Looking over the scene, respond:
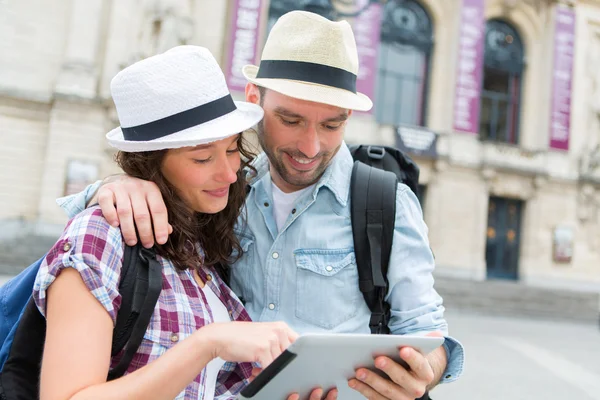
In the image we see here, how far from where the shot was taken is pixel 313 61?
6.95 ft

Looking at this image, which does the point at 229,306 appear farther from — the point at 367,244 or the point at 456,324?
the point at 456,324

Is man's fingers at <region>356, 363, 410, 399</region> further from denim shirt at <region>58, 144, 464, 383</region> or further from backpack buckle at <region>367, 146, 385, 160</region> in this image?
backpack buckle at <region>367, 146, 385, 160</region>

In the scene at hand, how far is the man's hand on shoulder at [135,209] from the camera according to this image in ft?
4.72

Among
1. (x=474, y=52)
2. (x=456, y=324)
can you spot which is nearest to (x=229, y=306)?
(x=456, y=324)

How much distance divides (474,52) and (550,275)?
7730mm

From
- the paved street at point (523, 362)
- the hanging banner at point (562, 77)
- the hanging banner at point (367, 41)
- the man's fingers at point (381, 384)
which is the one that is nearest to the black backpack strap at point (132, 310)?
the man's fingers at point (381, 384)

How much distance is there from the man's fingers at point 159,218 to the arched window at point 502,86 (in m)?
17.5

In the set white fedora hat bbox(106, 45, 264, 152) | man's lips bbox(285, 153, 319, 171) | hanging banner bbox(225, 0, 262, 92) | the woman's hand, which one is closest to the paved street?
man's lips bbox(285, 153, 319, 171)

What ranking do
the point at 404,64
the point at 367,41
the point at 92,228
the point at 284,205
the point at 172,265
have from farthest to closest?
the point at 404,64, the point at 367,41, the point at 284,205, the point at 172,265, the point at 92,228

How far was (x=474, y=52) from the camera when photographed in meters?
16.0

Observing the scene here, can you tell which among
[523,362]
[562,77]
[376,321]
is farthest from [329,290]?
[562,77]

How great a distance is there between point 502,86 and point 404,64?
3.85 meters

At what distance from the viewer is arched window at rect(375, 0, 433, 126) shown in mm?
16484

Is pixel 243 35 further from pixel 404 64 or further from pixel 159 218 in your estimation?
pixel 159 218
